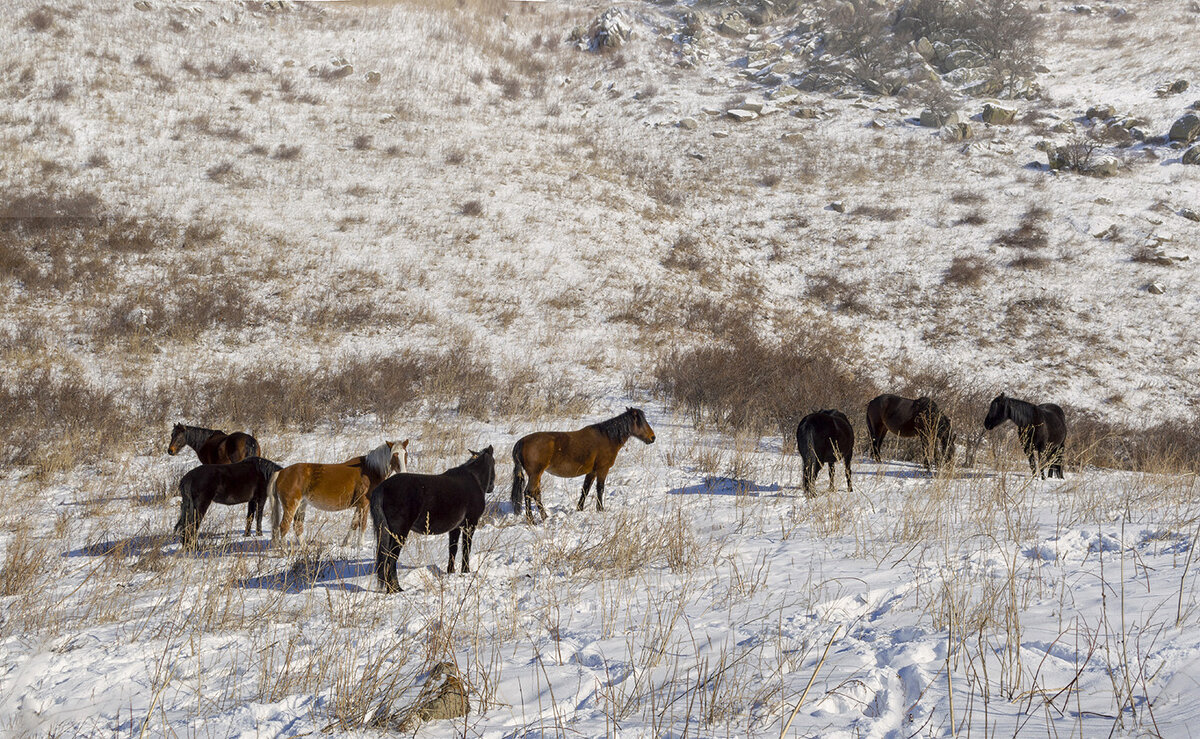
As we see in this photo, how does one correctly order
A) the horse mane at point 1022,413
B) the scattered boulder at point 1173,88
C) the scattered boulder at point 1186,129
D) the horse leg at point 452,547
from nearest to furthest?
1. the horse leg at point 452,547
2. the horse mane at point 1022,413
3. the scattered boulder at point 1186,129
4. the scattered boulder at point 1173,88

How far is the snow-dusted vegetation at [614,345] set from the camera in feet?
9.45

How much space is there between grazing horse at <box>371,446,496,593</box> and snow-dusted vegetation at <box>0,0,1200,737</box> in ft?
0.78

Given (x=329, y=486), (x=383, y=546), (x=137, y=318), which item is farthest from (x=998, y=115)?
(x=383, y=546)

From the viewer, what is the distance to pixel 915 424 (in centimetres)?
917

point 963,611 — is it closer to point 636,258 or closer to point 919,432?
point 919,432

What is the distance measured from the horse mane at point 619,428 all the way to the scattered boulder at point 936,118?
94.0 feet

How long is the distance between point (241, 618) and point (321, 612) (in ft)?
1.52

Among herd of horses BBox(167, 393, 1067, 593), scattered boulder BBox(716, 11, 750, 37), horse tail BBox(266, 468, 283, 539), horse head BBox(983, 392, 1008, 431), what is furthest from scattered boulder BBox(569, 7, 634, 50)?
horse tail BBox(266, 468, 283, 539)

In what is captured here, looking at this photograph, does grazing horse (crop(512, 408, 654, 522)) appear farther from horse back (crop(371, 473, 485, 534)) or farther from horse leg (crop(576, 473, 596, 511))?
horse back (crop(371, 473, 485, 534))

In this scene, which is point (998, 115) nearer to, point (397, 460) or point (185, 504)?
point (397, 460)

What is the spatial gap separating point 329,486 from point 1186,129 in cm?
3399

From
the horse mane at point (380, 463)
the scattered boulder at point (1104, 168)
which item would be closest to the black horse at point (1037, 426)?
the horse mane at point (380, 463)

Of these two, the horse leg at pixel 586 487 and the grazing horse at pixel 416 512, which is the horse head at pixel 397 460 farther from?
the horse leg at pixel 586 487

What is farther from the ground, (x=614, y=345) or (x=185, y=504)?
(x=614, y=345)
